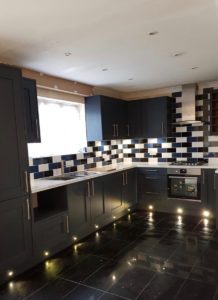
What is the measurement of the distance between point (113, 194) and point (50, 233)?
4.53 feet

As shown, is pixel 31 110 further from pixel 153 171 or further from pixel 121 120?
pixel 153 171

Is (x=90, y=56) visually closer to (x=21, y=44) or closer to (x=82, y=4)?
(x=21, y=44)

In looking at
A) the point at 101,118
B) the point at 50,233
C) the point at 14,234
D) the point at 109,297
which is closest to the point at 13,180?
the point at 14,234

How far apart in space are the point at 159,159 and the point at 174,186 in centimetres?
75

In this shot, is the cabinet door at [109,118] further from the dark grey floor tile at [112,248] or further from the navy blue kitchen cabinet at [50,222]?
the dark grey floor tile at [112,248]

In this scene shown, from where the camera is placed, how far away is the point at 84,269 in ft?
8.30

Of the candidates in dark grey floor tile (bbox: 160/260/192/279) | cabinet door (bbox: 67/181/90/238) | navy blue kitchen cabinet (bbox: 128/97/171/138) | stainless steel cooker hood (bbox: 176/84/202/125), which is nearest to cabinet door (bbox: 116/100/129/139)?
navy blue kitchen cabinet (bbox: 128/97/171/138)

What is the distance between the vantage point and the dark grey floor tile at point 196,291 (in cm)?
201

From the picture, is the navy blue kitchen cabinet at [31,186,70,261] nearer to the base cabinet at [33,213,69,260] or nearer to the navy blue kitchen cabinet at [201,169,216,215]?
the base cabinet at [33,213,69,260]

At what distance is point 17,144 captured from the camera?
7.78ft

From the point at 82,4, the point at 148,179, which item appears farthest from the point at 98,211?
the point at 82,4

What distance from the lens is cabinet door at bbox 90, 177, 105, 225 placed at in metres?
3.43

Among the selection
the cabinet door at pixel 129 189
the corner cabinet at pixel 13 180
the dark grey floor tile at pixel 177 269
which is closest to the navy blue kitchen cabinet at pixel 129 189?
the cabinet door at pixel 129 189

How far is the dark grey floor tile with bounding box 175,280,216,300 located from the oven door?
195 centimetres
